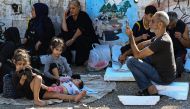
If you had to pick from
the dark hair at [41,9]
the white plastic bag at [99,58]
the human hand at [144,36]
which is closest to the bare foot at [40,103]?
the white plastic bag at [99,58]

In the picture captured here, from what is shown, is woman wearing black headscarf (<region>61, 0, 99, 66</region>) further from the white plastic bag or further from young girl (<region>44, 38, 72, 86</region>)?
young girl (<region>44, 38, 72, 86</region>)

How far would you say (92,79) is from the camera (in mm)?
8367

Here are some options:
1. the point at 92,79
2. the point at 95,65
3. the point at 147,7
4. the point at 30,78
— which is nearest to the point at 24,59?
the point at 30,78

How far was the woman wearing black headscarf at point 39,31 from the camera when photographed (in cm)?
933

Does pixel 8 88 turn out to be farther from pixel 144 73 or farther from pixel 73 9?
pixel 73 9

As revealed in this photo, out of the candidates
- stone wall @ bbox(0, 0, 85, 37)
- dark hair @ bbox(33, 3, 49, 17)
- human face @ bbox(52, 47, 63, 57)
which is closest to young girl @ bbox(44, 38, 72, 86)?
human face @ bbox(52, 47, 63, 57)

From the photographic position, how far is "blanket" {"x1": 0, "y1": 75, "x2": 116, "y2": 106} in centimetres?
717

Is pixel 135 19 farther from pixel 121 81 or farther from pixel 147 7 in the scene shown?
pixel 121 81

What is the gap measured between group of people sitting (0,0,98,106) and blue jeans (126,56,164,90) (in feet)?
2.73

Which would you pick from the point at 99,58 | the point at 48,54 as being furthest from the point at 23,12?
the point at 48,54

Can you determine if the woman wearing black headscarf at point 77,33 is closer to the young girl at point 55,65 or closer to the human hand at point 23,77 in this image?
the young girl at point 55,65

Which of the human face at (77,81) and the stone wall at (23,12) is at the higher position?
the stone wall at (23,12)

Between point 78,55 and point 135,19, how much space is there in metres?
1.40

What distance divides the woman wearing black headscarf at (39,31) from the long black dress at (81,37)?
0.32 metres
